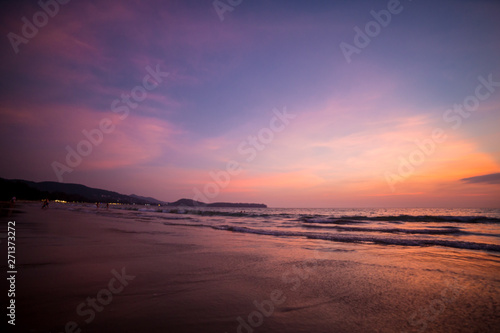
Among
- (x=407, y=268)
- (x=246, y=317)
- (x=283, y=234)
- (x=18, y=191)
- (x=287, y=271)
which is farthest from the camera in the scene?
(x=18, y=191)

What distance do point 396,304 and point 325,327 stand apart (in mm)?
1767

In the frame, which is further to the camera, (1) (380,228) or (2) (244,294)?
(1) (380,228)

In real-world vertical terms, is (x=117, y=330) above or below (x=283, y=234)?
above

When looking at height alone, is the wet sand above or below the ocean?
above

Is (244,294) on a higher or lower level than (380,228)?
higher

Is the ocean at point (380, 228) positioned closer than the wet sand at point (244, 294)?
No

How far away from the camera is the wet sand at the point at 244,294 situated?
3133 millimetres

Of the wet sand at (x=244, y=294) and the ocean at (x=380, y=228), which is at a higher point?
the wet sand at (x=244, y=294)

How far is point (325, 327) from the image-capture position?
122 inches

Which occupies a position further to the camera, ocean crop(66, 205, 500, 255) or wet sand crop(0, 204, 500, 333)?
ocean crop(66, 205, 500, 255)

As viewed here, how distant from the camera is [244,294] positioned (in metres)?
4.27

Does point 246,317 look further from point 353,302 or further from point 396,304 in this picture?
point 396,304

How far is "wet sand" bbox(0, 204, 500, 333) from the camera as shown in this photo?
3133 mm

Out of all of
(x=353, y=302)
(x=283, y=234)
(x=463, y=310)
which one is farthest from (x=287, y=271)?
(x=283, y=234)
